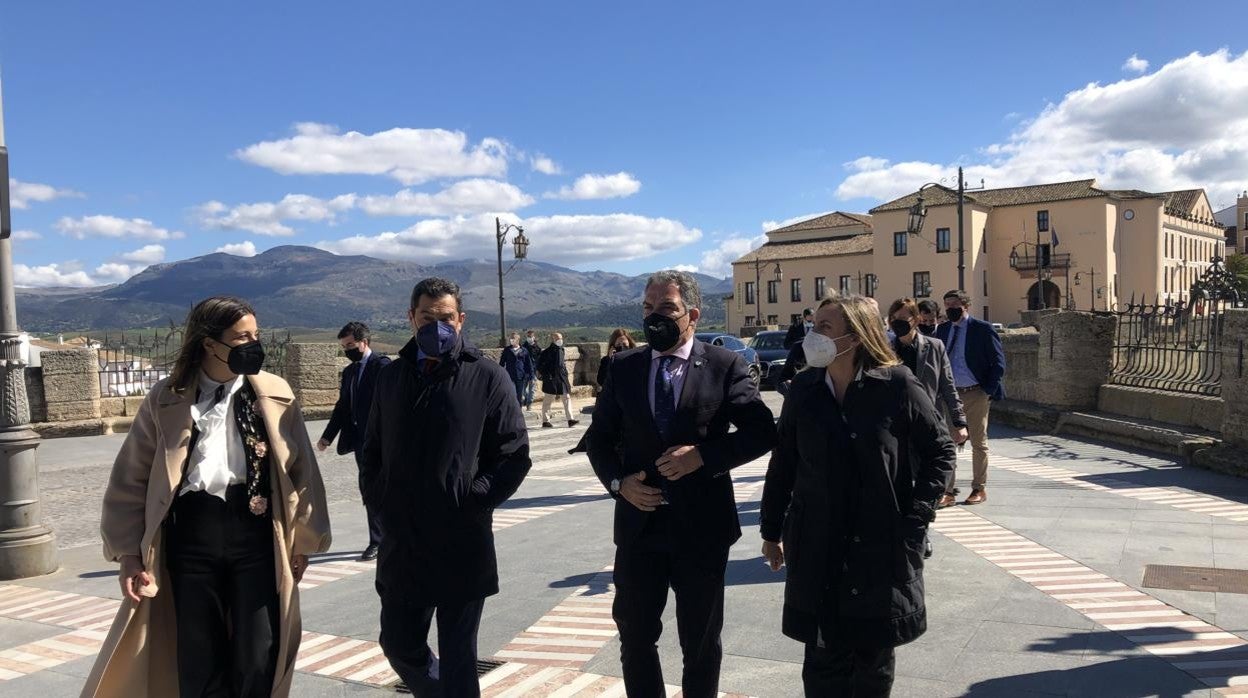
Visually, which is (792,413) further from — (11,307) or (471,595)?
(11,307)

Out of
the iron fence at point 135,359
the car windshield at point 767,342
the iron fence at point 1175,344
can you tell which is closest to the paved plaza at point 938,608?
the iron fence at point 1175,344

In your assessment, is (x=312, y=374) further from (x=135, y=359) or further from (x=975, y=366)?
(x=975, y=366)

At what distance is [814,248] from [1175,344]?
72342mm

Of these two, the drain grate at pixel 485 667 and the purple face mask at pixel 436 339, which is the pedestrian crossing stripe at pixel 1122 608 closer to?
the drain grate at pixel 485 667

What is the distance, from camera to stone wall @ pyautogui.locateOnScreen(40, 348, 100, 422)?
15461 mm

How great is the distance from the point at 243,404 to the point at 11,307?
5.02 metres

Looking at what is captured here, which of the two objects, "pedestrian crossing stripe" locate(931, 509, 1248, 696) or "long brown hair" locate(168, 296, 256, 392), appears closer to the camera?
"long brown hair" locate(168, 296, 256, 392)

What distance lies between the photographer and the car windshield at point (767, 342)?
26.7m

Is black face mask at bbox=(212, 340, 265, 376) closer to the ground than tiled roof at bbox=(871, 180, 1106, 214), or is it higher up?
closer to the ground

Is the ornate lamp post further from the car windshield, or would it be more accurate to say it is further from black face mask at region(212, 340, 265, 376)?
the car windshield

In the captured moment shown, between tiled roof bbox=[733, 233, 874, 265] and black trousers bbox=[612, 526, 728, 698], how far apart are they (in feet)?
251

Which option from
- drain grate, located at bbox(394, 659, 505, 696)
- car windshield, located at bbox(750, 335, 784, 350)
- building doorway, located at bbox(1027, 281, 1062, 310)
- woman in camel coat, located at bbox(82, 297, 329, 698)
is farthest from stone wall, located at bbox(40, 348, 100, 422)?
building doorway, located at bbox(1027, 281, 1062, 310)

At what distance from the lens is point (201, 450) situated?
3.37m

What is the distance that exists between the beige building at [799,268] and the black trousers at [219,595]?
73541mm
